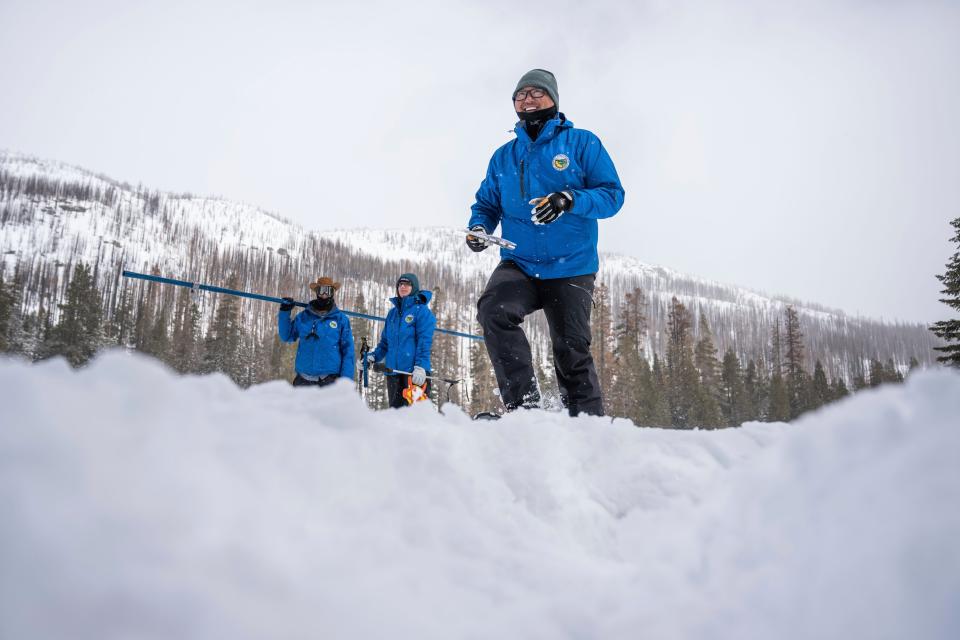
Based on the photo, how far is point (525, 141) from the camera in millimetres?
3818

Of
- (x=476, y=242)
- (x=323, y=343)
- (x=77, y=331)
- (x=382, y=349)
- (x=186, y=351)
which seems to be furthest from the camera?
(x=186, y=351)

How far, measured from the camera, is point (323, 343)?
6.32 m

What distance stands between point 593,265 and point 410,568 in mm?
3095

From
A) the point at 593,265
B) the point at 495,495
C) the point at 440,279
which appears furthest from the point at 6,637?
the point at 440,279

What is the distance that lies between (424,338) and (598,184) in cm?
350

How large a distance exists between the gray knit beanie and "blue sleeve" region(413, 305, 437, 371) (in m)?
3.34

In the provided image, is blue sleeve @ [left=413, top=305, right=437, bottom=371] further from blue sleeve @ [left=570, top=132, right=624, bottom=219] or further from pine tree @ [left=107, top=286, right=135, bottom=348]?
pine tree @ [left=107, top=286, right=135, bottom=348]

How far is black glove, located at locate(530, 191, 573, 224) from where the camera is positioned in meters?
3.21

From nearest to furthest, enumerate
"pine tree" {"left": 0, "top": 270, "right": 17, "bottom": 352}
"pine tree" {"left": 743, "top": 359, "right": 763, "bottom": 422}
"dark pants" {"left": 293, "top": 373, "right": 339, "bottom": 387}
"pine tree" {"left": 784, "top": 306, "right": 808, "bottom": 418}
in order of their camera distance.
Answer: "dark pants" {"left": 293, "top": 373, "right": 339, "bottom": 387}
"pine tree" {"left": 0, "top": 270, "right": 17, "bottom": 352}
"pine tree" {"left": 743, "top": 359, "right": 763, "bottom": 422}
"pine tree" {"left": 784, "top": 306, "right": 808, "bottom": 418}

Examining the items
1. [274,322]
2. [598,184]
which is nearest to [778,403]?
[598,184]

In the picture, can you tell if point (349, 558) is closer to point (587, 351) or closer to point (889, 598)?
point (889, 598)

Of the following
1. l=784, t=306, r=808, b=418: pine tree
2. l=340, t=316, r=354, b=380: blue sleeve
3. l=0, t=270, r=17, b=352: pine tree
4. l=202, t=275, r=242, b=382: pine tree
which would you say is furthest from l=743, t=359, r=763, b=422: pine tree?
l=0, t=270, r=17, b=352: pine tree

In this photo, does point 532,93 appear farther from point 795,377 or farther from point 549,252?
point 795,377

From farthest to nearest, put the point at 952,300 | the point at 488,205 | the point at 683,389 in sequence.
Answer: the point at 683,389 < the point at 952,300 < the point at 488,205
